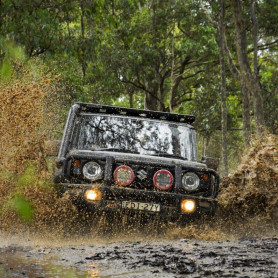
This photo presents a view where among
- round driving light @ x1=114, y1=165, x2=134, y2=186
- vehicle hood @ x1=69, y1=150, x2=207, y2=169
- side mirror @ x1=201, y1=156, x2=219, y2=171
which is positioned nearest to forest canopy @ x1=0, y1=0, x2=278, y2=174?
side mirror @ x1=201, y1=156, x2=219, y2=171

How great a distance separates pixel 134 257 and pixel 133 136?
2623 millimetres

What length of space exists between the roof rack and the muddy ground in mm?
1866

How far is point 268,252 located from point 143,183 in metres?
1.75

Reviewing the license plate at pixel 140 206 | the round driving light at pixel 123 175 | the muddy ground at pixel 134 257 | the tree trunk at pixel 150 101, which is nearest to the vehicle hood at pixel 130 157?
the round driving light at pixel 123 175

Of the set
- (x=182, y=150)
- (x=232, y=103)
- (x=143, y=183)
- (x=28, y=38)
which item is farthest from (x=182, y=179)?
(x=232, y=103)

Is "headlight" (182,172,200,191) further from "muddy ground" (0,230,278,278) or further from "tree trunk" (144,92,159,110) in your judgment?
"tree trunk" (144,92,159,110)

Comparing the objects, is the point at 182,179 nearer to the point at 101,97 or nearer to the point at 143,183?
the point at 143,183

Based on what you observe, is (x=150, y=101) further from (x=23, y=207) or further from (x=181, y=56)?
(x=23, y=207)

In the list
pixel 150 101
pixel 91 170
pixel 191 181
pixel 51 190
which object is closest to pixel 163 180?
pixel 191 181

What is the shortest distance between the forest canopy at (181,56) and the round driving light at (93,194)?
7.58 meters

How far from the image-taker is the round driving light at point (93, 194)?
614cm

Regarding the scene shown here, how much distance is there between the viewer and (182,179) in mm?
6492

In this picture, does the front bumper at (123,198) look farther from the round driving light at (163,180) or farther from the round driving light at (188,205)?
the round driving light at (163,180)

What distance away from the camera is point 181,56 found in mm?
26141
